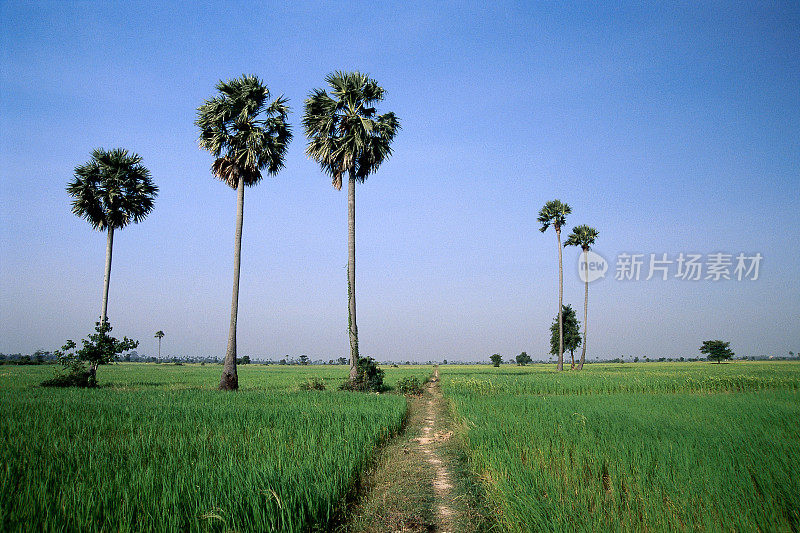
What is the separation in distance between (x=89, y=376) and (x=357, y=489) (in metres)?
24.1

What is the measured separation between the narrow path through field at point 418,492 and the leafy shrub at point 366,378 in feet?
37.7

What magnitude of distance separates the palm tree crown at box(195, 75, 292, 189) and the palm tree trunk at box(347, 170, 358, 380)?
216 inches

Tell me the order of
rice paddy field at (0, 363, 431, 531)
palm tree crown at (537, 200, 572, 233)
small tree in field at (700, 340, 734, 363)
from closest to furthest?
1. rice paddy field at (0, 363, 431, 531)
2. palm tree crown at (537, 200, 572, 233)
3. small tree in field at (700, 340, 734, 363)

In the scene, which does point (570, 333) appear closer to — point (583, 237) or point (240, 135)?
point (583, 237)

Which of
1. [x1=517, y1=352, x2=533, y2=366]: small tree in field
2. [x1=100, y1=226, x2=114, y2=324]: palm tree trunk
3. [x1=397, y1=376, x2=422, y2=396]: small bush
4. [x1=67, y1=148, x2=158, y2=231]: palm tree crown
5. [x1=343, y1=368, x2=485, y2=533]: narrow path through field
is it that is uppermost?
[x1=67, y1=148, x2=158, y2=231]: palm tree crown

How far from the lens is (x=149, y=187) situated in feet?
91.4

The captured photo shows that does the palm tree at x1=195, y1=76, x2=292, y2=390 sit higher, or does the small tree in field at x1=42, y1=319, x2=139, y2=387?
the palm tree at x1=195, y1=76, x2=292, y2=390

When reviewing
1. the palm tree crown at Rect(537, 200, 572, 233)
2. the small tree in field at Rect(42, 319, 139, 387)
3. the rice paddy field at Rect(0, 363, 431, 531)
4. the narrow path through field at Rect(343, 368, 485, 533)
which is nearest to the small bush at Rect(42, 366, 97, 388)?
the small tree in field at Rect(42, 319, 139, 387)

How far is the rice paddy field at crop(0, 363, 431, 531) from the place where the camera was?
383cm

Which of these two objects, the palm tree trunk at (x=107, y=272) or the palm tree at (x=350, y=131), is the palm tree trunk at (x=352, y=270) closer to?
the palm tree at (x=350, y=131)

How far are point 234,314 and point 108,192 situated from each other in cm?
1341

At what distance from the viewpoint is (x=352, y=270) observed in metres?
23.5

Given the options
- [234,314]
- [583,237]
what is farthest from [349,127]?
[583,237]

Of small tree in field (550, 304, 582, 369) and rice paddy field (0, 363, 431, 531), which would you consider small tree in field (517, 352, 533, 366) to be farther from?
rice paddy field (0, 363, 431, 531)
